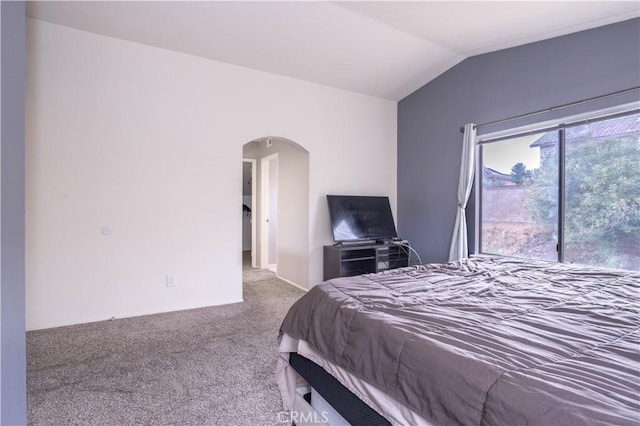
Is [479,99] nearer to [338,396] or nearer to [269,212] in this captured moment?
[269,212]

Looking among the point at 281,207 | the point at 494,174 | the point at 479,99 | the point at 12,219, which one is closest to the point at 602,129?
the point at 494,174

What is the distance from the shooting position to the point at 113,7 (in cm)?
274

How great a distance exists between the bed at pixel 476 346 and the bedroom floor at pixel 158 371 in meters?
0.43

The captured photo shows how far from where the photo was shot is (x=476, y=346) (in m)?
1.03

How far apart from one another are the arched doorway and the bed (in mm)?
2615

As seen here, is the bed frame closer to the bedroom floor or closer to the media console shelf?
the bedroom floor

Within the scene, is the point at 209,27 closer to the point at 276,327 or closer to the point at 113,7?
the point at 113,7

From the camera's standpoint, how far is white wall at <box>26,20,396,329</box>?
9.70ft

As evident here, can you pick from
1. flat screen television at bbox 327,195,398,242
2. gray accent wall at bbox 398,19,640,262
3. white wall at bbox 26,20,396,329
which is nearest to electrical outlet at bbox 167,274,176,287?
white wall at bbox 26,20,396,329

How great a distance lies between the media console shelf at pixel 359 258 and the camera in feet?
13.4

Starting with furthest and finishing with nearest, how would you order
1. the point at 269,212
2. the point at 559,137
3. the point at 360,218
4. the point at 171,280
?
the point at 269,212
the point at 360,218
the point at 171,280
the point at 559,137

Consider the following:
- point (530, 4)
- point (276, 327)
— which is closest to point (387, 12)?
point (530, 4)

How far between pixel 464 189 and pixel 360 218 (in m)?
1.40

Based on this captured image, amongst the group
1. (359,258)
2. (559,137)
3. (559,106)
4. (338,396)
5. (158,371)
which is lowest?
(158,371)
